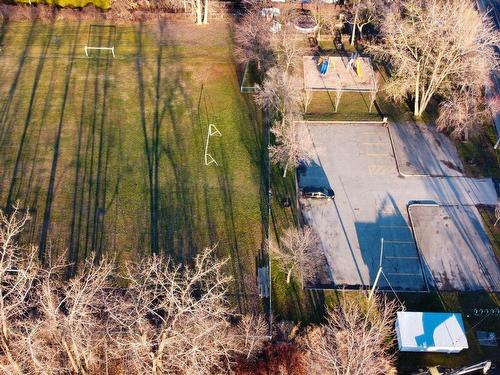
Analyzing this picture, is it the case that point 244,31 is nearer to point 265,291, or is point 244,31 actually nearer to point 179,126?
point 179,126

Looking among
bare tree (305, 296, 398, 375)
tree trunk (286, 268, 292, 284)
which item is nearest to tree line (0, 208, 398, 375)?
bare tree (305, 296, 398, 375)

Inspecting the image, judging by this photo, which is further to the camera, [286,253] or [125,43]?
[125,43]

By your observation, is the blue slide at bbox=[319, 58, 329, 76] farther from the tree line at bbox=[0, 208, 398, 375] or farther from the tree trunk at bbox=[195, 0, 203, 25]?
the tree line at bbox=[0, 208, 398, 375]

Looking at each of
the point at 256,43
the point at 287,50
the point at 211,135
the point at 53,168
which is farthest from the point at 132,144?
the point at 287,50

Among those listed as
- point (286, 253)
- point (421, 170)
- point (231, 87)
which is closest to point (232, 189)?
point (286, 253)

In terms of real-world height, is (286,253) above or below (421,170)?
below
